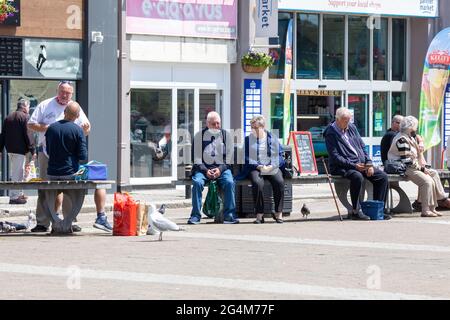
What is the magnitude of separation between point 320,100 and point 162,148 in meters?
5.11

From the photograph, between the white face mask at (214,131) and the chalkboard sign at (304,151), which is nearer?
the white face mask at (214,131)

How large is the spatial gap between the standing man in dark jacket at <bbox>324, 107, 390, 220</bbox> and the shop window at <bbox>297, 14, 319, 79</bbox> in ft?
33.7

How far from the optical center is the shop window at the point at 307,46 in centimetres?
2972

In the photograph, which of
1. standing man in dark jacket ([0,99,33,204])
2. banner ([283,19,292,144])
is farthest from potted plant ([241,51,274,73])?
standing man in dark jacket ([0,99,33,204])

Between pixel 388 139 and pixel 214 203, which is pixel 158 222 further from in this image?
pixel 388 139

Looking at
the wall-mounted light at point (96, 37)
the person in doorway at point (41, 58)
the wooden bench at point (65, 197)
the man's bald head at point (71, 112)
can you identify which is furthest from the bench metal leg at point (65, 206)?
the wall-mounted light at point (96, 37)

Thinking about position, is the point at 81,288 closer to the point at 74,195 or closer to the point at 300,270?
the point at 300,270

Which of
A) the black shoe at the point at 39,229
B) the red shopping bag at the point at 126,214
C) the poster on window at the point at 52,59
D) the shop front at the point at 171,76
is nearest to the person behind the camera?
the red shopping bag at the point at 126,214

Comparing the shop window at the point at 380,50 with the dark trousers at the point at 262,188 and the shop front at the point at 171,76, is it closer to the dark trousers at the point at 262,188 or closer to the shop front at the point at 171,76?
the shop front at the point at 171,76

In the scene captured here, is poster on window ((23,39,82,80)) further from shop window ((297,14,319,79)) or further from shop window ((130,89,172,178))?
shop window ((297,14,319,79))

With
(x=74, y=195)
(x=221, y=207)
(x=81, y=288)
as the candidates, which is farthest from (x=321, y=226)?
(x=81, y=288)

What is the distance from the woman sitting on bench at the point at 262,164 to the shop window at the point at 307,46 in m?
10.8

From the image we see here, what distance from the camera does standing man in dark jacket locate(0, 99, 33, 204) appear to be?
22.2 metres

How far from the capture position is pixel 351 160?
1948cm
